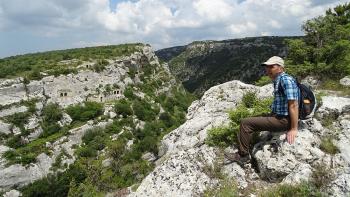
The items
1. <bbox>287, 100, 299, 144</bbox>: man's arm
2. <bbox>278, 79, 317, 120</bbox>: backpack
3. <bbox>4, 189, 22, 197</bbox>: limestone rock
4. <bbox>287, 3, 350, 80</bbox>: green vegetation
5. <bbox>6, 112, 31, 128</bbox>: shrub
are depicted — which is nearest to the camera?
<bbox>287, 100, 299, 144</bbox>: man's arm

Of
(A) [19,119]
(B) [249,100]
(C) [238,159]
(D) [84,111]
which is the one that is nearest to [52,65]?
(D) [84,111]

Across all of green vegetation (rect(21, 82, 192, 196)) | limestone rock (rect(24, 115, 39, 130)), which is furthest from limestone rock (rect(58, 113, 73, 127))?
limestone rock (rect(24, 115, 39, 130))

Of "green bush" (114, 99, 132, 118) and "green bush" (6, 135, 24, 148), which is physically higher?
"green bush" (114, 99, 132, 118)

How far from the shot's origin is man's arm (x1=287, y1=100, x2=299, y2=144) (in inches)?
382

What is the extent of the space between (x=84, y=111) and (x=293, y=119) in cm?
8325

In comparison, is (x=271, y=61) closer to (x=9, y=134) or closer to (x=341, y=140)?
(x=341, y=140)

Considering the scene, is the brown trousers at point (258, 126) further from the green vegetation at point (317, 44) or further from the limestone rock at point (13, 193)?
the limestone rock at point (13, 193)

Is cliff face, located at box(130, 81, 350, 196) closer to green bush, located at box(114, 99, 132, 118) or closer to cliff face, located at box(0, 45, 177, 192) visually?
cliff face, located at box(0, 45, 177, 192)

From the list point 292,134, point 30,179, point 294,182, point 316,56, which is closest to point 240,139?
point 292,134

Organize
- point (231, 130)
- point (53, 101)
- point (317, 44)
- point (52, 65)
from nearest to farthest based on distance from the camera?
point (231, 130) → point (317, 44) → point (53, 101) → point (52, 65)

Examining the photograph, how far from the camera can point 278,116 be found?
10.1m

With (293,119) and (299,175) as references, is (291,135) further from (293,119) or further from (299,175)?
(299,175)

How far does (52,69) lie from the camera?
9669 centimetres

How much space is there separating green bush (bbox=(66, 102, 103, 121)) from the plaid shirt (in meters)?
80.4
